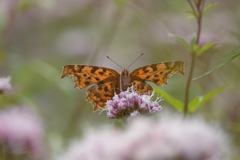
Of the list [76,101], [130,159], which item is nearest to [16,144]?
[130,159]

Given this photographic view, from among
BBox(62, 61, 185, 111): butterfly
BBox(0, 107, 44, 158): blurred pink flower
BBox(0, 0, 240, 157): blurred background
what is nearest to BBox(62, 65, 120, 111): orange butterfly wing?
BBox(62, 61, 185, 111): butterfly

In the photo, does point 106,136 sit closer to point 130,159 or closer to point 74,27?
point 130,159

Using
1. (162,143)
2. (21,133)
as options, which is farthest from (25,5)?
(162,143)

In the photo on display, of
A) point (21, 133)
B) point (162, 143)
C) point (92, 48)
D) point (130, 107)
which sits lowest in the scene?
point (162, 143)

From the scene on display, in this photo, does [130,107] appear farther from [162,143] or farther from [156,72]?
[162,143]

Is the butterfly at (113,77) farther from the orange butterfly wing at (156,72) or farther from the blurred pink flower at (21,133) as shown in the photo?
the blurred pink flower at (21,133)
